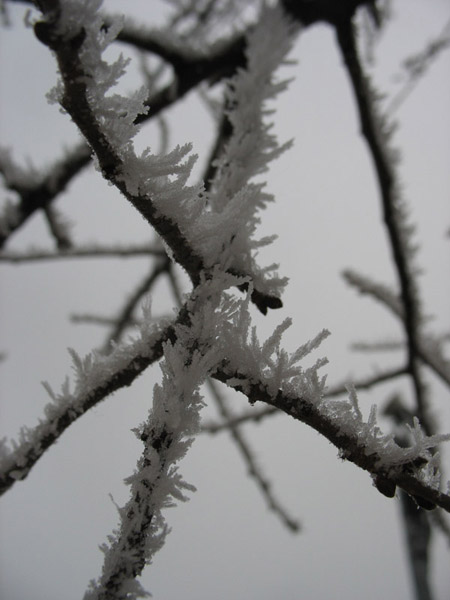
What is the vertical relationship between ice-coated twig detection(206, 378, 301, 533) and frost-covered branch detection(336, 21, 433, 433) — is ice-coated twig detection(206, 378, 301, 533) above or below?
below

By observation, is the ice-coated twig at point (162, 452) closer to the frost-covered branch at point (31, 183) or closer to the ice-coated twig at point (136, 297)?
the frost-covered branch at point (31, 183)

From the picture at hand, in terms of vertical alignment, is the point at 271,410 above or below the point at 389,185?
below

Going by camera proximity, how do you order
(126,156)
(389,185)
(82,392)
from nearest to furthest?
(126,156) → (82,392) → (389,185)

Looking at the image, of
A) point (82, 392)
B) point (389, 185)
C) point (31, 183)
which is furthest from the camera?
point (389, 185)

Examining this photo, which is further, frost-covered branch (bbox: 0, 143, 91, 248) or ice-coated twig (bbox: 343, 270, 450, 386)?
ice-coated twig (bbox: 343, 270, 450, 386)

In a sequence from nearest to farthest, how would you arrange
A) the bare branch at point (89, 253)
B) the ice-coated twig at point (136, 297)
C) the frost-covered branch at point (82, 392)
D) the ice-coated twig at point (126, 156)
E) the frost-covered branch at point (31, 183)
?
the ice-coated twig at point (126, 156), the frost-covered branch at point (82, 392), the frost-covered branch at point (31, 183), the bare branch at point (89, 253), the ice-coated twig at point (136, 297)

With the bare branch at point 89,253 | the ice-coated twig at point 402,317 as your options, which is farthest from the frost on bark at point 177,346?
the ice-coated twig at point 402,317

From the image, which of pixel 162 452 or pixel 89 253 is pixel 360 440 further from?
pixel 89 253

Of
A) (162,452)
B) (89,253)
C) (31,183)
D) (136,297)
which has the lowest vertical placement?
(162,452)

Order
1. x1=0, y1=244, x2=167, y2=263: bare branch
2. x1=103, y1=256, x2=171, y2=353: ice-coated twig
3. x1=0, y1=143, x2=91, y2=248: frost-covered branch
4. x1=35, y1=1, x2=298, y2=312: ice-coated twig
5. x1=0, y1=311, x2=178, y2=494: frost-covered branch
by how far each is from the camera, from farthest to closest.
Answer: x1=103, y1=256, x2=171, y2=353: ice-coated twig < x1=0, y1=244, x2=167, y2=263: bare branch < x1=0, y1=143, x2=91, y2=248: frost-covered branch < x1=0, y1=311, x2=178, y2=494: frost-covered branch < x1=35, y1=1, x2=298, y2=312: ice-coated twig

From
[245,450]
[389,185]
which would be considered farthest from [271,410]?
[389,185]

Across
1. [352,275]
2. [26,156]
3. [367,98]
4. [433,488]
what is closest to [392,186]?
[367,98]

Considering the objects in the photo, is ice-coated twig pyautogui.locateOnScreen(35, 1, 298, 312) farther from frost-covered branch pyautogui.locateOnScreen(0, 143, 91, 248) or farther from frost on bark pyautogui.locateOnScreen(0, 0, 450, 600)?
frost-covered branch pyautogui.locateOnScreen(0, 143, 91, 248)

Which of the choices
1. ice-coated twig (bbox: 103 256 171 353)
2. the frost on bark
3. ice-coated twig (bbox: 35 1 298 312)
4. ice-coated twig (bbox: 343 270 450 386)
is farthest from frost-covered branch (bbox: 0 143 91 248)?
ice-coated twig (bbox: 343 270 450 386)
